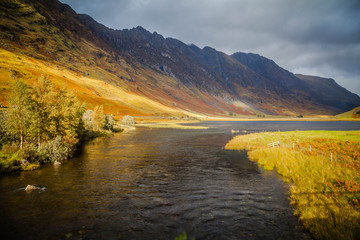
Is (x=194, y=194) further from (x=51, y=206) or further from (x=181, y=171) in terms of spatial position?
(x=51, y=206)

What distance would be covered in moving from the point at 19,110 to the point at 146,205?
2045 centimetres

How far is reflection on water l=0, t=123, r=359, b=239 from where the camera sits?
1050 cm

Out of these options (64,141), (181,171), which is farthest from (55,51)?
(181,171)

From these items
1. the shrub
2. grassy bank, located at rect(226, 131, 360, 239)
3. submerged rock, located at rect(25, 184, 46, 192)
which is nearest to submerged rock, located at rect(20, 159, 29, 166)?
the shrub

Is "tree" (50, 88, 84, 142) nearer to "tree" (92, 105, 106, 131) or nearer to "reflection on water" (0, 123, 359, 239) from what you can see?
"reflection on water" (0, 123, 359, 239)

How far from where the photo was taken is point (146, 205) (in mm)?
13766

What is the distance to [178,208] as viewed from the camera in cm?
1322

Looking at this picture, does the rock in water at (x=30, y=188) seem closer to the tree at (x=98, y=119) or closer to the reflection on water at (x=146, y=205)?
the reflection on water at (x=146, y=205)

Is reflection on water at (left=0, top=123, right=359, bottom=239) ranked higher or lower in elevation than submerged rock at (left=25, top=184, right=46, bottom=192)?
lower

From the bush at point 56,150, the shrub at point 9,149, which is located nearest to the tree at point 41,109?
the bush at point 56,150

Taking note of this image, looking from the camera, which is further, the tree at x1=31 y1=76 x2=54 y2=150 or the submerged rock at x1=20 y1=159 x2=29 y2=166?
the tree at x1=31 y1=76 x2=54 y2=150

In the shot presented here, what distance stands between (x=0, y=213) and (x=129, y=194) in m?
8.17

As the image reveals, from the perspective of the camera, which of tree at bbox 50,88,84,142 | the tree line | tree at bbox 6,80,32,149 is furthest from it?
tree at bbox 50,88,84,142

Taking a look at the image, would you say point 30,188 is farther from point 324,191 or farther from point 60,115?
point 324,191
